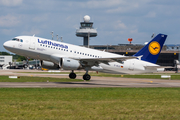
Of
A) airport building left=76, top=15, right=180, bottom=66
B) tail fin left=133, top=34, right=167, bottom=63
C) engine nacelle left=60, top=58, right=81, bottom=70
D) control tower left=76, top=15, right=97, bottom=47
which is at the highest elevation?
control tower left=76, top=15, right=97, bottom=47

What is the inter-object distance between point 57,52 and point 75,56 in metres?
2.66

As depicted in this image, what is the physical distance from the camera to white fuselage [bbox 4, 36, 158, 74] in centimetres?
3575

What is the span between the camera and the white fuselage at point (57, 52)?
117 feet

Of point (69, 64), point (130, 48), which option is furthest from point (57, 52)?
point (130, 48)

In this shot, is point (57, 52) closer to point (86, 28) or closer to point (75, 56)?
point (75, 56)

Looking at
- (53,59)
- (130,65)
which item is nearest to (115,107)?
(53,59)

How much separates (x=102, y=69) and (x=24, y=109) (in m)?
25.9

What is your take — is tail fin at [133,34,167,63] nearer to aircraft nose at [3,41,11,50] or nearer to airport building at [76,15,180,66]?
aircraft nose at [3,41,11,50]

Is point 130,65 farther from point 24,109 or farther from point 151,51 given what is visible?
point 24,109

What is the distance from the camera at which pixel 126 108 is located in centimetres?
1505

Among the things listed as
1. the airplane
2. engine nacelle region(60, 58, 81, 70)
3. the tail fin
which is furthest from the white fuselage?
engine nacelle region(60, 58, 81, 70)

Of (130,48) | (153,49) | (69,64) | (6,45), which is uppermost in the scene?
(130,48)

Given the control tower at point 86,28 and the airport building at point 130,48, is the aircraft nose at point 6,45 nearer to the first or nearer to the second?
the airport building at point 130,48

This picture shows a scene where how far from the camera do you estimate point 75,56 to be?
125 feet
